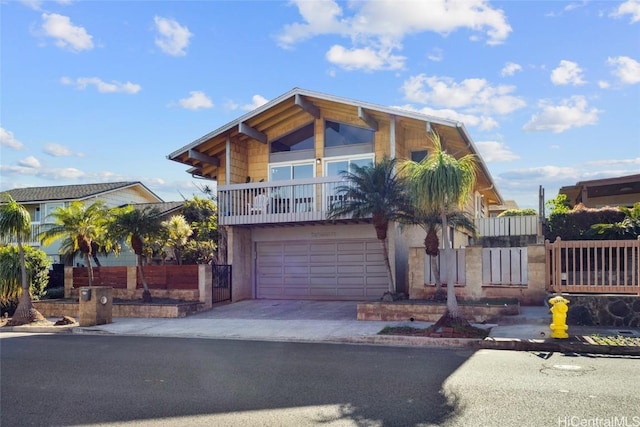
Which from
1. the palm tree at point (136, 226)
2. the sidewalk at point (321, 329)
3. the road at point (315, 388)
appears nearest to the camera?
the road at point (315, 388)

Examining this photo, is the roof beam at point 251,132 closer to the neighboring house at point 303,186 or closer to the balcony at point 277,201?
the neighboring house at point 303,186

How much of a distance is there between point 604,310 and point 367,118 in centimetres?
919

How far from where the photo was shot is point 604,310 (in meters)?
11.6

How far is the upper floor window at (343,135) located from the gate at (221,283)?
18.8 feet

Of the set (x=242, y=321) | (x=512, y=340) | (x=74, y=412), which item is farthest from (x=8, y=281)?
(x=512, y=340)

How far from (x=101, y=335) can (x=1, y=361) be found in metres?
3.86

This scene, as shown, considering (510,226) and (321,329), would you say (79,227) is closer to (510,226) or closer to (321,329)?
(321,329)

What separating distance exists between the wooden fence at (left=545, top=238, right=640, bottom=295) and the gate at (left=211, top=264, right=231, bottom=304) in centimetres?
1048

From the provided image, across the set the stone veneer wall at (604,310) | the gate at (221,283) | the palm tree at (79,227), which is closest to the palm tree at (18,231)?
the palm tree at (79,227)

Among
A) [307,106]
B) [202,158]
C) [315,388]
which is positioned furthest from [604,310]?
[202,158]

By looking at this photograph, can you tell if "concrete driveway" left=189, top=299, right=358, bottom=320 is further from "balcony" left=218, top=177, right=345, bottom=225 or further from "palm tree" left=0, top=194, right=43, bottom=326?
"palm tree" left=0, top=194, right=43, bottom=326

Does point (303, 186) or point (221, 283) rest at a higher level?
point (303, 186)

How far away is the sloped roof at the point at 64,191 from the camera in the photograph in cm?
2895

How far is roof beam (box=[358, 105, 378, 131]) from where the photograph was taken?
16.9 meters
